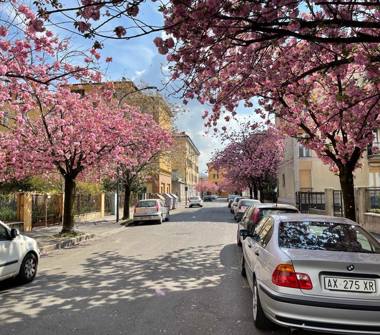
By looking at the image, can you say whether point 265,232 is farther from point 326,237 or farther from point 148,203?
point 148,203

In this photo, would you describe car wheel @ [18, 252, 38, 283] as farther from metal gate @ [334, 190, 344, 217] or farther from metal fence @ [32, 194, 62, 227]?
metal gate @ [334, 190, 344, 217]

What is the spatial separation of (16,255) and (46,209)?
14.5 metres

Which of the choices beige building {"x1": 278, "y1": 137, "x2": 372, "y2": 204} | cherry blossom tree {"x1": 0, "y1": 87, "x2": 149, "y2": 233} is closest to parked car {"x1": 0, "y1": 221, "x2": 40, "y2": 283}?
cherry blossom tree {"x1": 0, "y1": 87, "x2": 149, "y2": 233}

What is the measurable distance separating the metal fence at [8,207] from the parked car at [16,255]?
1022 cm

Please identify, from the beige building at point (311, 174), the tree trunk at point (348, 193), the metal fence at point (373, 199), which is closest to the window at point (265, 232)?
the tree trunk at point (348, 193)

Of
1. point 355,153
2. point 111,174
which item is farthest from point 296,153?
point 355,153

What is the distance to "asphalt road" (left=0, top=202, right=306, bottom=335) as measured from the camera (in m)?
5.77

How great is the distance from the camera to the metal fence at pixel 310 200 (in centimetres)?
2577

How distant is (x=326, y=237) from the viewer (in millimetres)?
5641

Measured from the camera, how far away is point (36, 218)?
70.0ft

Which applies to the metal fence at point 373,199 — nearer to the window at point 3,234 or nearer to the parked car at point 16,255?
the parked car at point 16,255

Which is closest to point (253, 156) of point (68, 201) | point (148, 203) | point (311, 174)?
point (311, 174)

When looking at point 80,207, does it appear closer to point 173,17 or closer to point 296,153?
point 296,153

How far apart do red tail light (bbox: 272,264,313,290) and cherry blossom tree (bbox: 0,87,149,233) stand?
12.6 meters
